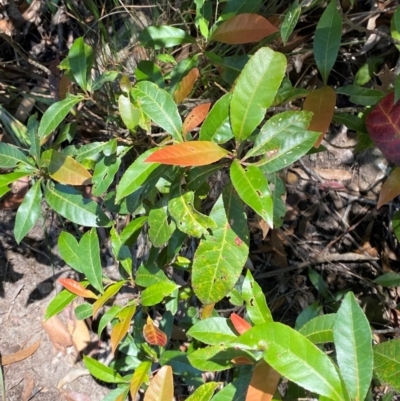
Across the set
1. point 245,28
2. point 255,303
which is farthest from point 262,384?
point 245,28

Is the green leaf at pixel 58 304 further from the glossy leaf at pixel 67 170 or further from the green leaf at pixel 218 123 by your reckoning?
the green leaf at pixel 218 123

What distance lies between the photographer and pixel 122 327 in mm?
1344

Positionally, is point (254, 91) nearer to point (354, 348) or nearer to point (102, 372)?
point (354, 348)

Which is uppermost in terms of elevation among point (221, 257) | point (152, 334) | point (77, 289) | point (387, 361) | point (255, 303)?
point (221, 257)

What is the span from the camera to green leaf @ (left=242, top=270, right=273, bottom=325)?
1.19 metres

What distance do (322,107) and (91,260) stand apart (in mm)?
774

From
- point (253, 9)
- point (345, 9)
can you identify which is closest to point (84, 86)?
point (253, 9)

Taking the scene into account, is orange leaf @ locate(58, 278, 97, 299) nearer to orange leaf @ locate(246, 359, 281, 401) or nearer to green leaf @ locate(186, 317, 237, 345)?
green leaf @ locate(186, 317, 237, 345)

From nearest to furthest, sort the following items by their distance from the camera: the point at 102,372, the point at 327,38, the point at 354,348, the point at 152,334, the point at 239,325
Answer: the point at 354,348, the point at 239,325, the point at 327,38, the point at 152,334, the point at 102,372

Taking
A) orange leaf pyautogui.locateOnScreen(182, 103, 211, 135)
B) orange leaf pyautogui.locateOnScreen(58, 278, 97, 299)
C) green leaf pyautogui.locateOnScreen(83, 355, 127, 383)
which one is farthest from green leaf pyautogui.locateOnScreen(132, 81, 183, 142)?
green leaf pyautogui.locateOnScreen(83, 355, 127, 383)

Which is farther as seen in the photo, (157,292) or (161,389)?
(157,292)

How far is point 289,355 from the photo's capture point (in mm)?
844

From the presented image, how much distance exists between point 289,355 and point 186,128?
54 cm

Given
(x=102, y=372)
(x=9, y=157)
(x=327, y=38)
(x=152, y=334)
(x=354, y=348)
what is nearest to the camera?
(x=354, y=348)
